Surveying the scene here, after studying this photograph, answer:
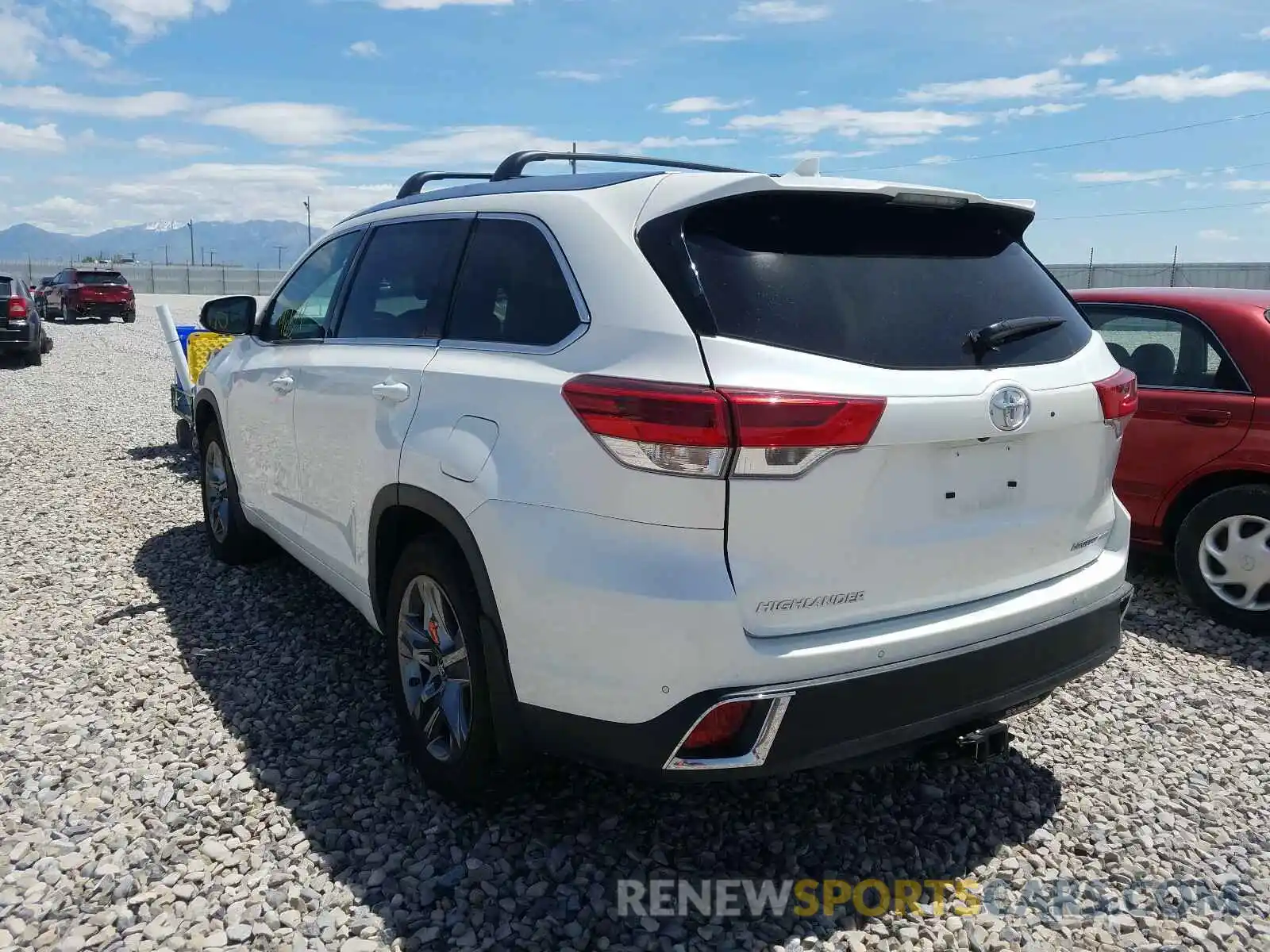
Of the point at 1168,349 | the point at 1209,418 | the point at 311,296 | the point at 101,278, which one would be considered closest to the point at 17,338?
the point at 311,296

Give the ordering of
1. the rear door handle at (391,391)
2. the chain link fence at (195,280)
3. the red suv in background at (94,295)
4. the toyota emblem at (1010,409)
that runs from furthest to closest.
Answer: the chain link fence at (195,280), the red suv in background at (94,295), the rear door handle at (391,391), the toyota emblem at (1010,409)

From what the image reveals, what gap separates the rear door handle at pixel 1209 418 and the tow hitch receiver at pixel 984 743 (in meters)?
2.82

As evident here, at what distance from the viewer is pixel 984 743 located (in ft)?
9.11

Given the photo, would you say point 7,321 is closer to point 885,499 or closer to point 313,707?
point 313,707

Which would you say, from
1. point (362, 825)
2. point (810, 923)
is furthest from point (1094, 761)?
point (362, 825)

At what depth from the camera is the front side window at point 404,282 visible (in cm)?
332

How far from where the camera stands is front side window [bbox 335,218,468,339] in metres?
3.32

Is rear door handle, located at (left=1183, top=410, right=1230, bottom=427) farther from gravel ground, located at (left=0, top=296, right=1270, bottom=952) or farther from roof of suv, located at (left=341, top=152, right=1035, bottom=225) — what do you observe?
roof of suv, located at (left=341, top=152, right=1035, bottom=225)

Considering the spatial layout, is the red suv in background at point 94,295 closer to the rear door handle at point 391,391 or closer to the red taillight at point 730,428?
the rear door handle at point 391,391

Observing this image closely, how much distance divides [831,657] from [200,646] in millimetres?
3230

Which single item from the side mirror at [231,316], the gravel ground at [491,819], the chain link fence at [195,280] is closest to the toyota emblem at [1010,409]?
the gravel ground at [491,819]

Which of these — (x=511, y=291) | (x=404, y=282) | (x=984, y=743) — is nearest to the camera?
(x=984, y=743)

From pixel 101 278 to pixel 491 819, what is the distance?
34.4 meters

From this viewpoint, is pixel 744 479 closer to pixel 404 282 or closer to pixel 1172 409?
pixel 404 282
